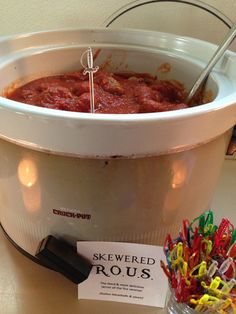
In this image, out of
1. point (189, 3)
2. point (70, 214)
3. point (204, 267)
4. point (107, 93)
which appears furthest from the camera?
point (189, 3)

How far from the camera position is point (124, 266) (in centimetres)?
49

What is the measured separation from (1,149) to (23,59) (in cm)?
21

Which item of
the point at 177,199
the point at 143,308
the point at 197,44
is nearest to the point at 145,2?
the point at 197,44

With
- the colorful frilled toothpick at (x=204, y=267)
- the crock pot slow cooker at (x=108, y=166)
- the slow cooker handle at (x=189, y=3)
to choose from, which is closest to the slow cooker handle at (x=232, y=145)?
the crock pot slow cooker at (x=108, y=166)

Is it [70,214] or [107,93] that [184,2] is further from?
[70,214]

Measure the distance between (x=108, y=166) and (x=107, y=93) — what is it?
0.23 m

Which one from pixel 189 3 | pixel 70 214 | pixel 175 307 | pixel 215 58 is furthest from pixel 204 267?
pixel 189 3

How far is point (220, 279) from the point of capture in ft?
1.22

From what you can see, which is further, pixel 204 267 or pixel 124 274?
pixel 124 274

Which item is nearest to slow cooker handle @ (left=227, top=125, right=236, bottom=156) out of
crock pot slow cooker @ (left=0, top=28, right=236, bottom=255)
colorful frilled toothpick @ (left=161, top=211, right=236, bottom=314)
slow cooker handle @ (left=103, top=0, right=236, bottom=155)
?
crock pot slow cooker @ (left=0, top=28, right=236, bottom=255)

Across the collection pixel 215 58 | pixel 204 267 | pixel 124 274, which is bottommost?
pixel 124 274

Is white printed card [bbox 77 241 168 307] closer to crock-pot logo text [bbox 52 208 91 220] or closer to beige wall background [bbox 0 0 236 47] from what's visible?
crock-pot logo text [bbox 52 208 91 220]

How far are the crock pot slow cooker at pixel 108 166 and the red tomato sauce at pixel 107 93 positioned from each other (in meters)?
0.05

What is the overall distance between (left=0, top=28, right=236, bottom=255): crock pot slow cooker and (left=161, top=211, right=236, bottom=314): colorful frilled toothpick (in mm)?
74
